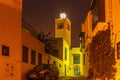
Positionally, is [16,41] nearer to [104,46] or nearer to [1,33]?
[1,33]

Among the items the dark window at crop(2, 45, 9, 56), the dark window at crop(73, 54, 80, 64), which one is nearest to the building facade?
the dark window at crop(2, 45, 9, 56)

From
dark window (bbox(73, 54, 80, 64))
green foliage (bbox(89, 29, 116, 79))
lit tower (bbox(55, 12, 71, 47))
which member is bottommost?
green foliage (bbox(89, 29, 116, 79))

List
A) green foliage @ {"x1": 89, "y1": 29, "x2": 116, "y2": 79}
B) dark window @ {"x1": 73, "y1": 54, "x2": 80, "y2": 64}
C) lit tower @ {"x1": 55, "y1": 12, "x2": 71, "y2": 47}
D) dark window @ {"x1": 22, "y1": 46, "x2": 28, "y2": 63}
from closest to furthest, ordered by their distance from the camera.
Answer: green foliage @ {"x1": 89, "y1": 29, "x2": 116, "y2": 79} < dark window @ {"x1": 22, "y1": 46, "x2": 28, "y2": 63} < lit tower @ {"x1": 55, "y1": 12, "x2": 71, "y2": 47} < dark window @ {"x1": 73, "y1": 54, "x2": 80, "y2": 64}

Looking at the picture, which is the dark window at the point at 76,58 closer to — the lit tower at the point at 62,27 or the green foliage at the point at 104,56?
the lit tower at the point at 62,27

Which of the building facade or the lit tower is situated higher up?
the lit tower

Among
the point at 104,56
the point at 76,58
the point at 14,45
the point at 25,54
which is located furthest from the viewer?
the point at 76,58

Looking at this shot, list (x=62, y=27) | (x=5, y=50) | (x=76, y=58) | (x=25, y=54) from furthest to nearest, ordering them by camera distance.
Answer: (x=76, y=58), (x=62, y=27), (x=25, y=54), (x=5, y=50)

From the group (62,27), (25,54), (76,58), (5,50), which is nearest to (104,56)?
(5,50)

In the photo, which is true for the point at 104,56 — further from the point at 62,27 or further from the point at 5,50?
the point at 62,27

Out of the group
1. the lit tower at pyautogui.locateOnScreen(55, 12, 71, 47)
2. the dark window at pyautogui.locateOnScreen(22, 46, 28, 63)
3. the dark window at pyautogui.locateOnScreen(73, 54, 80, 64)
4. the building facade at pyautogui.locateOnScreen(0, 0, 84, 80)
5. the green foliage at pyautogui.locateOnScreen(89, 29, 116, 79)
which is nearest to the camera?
the green foliage at pyautogui.locateOnScreen(89, 29, 116, 79)

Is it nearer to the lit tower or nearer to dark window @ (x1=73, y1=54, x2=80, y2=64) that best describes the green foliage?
the lit tower

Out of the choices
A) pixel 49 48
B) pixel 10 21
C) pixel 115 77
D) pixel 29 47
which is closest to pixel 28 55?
pixel 29 47

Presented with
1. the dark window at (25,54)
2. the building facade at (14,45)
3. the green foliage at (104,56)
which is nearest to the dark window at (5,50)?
the building facade at (14,45)

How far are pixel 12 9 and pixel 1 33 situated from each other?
236 centimetres
